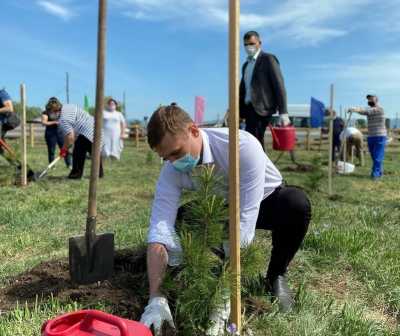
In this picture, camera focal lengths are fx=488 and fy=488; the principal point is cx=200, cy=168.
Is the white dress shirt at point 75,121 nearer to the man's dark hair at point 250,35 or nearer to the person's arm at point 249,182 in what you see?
the man's dark hair at point 250,35

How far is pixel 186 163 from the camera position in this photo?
6.88ft

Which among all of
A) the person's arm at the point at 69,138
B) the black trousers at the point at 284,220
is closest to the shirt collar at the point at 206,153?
the black trousers at the point at 284,220

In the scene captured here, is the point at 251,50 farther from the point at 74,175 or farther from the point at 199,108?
the point at 199,108

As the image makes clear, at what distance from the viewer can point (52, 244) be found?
144 inches

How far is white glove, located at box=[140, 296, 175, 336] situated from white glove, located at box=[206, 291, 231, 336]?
0.53 feet

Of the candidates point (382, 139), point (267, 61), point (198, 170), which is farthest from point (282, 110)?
point (382, 139)

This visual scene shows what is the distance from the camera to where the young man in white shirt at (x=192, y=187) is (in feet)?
6.50

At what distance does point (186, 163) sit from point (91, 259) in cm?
Result: 88

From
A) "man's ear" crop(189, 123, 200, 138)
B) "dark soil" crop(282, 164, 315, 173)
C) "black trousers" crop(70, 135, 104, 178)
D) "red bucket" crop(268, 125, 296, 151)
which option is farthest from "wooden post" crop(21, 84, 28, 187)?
"dark soil" crop(282, 164, 315, 173)

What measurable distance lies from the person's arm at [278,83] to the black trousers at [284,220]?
131 inches

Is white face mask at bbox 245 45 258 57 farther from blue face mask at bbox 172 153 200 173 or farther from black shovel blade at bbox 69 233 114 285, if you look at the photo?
blue face mask at bbox 172 153 200 173

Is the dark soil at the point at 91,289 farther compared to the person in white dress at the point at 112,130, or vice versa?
the person in white dress at the point at 112,130

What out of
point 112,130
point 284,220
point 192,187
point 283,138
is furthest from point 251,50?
point 112,130

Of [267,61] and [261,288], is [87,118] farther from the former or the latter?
[261,288]
